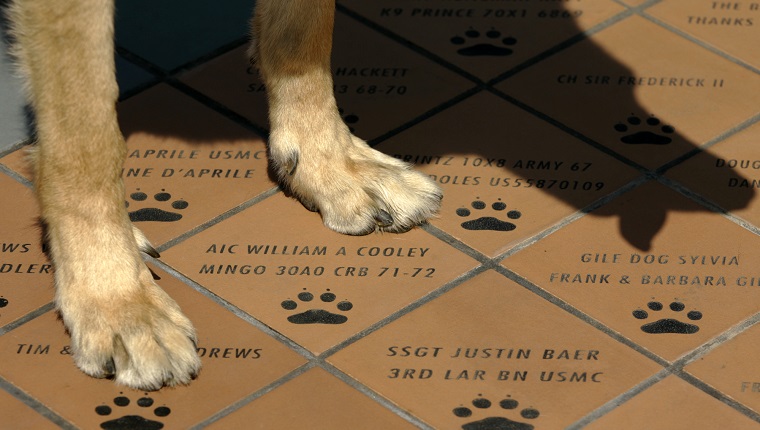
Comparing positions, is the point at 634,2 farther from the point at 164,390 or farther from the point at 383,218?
the point at 164,390

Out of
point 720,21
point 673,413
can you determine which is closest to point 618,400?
point 673,413

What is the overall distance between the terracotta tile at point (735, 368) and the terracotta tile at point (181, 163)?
4.67 feet

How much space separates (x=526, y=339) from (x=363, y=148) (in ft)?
2.77

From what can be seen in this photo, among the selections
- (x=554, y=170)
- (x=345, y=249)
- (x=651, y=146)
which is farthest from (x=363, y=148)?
(x=651, y=146)

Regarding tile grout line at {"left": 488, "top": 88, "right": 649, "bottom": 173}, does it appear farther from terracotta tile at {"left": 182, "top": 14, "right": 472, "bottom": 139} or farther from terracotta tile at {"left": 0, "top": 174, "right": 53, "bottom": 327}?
terracotta tile at {"left": 0, "top": 174, "right": 53, "bottom": 327}

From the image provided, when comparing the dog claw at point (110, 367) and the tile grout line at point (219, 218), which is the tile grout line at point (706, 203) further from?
the dog claw at point (110, 367)

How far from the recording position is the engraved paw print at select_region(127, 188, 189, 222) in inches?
155

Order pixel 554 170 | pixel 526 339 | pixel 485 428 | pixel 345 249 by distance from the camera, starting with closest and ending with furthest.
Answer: pixel 485 428 < pixel 526 339 < pixel 345 249 < pixel 554 170

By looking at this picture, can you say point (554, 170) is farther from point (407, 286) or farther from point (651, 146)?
point (407, 286)

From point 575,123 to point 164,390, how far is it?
1.76 meters

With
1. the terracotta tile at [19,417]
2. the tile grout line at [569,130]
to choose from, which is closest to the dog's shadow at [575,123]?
the tile grout line at [569,130]

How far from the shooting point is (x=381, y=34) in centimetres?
480

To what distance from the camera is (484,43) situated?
4.76m

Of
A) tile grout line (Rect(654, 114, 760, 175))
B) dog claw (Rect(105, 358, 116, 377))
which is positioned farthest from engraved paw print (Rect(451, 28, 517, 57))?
dog claw (Rect(105, 358, 116, 377))
